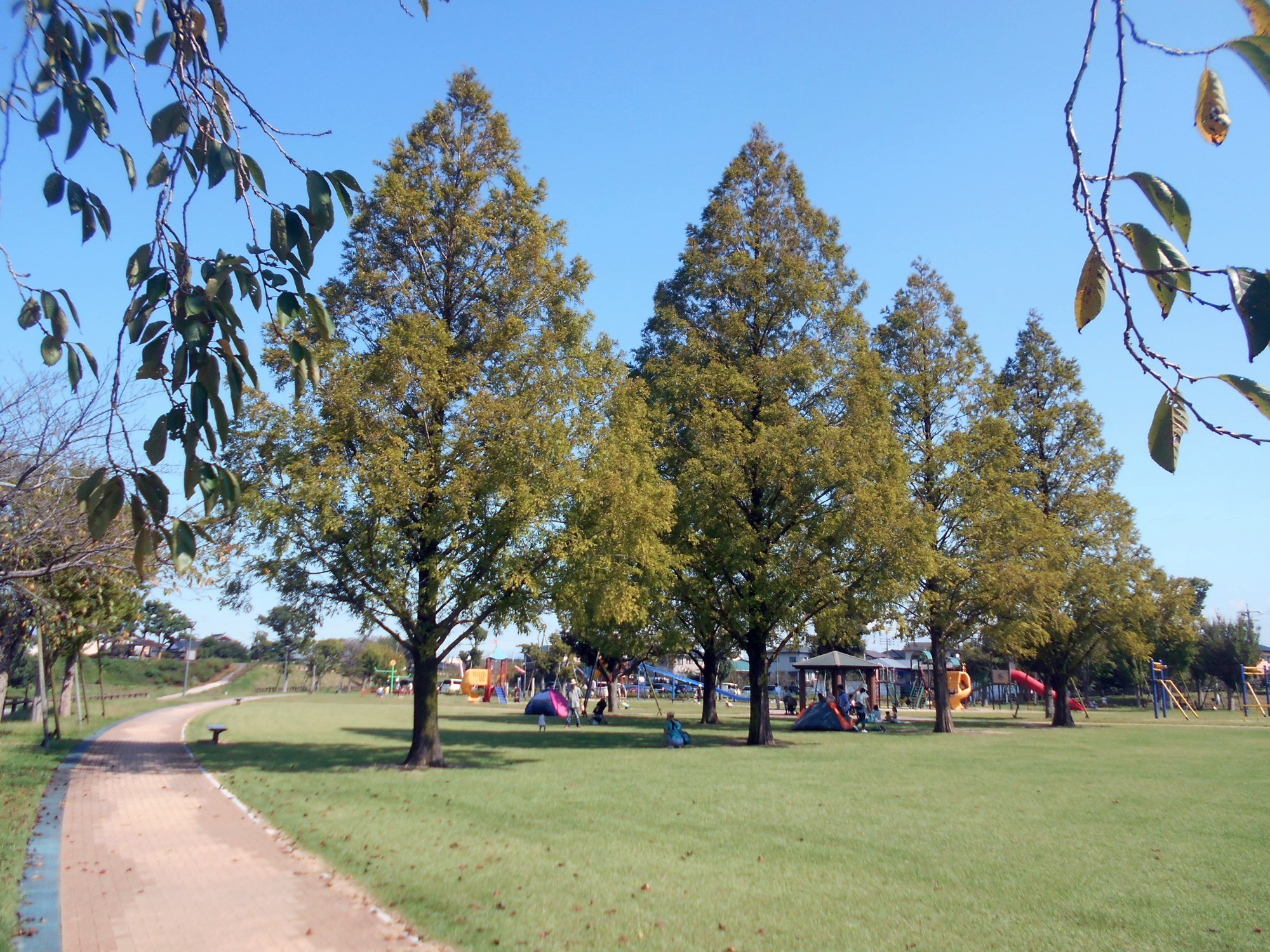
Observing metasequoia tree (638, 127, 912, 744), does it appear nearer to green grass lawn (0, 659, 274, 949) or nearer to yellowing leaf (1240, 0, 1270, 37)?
green grass lawn (0, 659, 274, 949)

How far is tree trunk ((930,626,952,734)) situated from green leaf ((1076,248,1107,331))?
96.7 ft

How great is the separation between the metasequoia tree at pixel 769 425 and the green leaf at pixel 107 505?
19.4 metres

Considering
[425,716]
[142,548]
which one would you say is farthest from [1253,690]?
[142,548]

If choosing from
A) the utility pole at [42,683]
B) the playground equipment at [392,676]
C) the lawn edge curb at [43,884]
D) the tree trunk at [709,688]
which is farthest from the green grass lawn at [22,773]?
the tree trunk at [709,688]

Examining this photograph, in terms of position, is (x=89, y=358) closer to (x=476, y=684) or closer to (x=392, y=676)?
(x=476, y=684)

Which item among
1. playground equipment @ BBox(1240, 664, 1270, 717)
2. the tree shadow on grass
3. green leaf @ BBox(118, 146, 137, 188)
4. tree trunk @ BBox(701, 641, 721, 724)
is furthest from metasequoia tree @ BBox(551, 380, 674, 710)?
playground equipment @ BBox(1240, 664, 1270, 717)

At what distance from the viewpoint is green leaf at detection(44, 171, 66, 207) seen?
3.38 m

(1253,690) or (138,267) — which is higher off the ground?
(138,267)

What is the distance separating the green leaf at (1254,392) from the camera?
1.56m

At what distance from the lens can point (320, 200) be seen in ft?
9.17

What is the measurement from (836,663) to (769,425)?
806 inches

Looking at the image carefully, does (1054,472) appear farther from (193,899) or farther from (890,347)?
(193,899)

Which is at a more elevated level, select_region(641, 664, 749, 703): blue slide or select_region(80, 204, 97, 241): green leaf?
select_region(80, 204, 97, 241): green leaf

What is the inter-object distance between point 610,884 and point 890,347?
2731 centimetres
